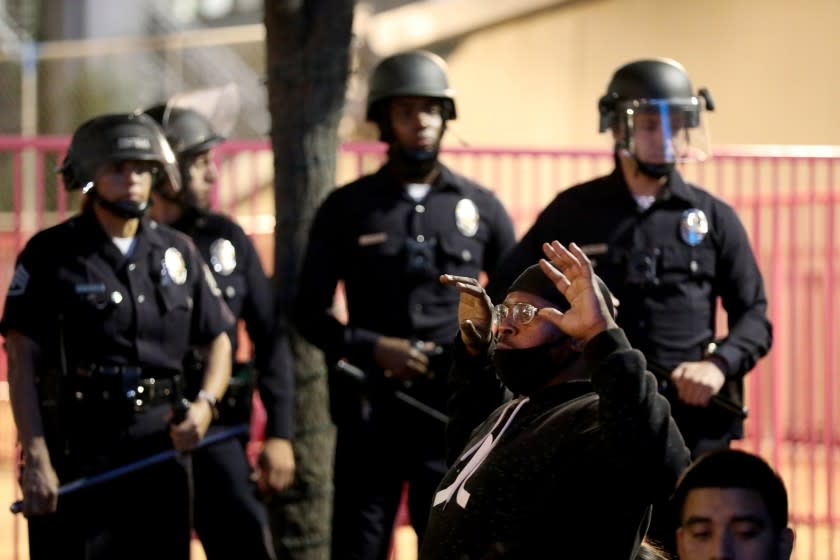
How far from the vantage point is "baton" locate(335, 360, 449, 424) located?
6016mm

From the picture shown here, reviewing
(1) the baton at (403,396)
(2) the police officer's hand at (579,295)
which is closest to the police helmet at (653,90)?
(1) the baton at (403,396)

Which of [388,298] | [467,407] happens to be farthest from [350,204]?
[467,407]

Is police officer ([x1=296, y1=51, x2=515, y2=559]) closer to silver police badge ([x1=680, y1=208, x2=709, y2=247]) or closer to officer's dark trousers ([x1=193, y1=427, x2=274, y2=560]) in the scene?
officer's dark trousers ([x1=193, y1=427, x2=274, y2=560])

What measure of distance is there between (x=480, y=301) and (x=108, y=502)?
2.03 metres

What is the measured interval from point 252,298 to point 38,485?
4.50ft

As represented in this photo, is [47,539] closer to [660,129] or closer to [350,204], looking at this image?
[350,204]

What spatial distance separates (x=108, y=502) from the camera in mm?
5535

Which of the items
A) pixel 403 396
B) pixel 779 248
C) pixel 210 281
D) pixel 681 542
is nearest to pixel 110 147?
pixel 210 281

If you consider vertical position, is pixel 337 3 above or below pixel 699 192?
above

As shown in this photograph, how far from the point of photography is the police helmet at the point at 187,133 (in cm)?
671

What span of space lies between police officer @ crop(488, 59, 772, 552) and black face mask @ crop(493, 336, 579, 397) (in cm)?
196

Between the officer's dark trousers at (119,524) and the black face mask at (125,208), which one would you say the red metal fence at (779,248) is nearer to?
the black face mask at (125,208)

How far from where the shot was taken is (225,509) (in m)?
6.17

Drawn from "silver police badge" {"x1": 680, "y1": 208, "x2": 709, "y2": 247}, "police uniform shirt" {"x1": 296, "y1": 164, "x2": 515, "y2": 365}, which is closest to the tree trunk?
"police uniform shirt" {"x1": 296, "y1": 164, "x2": 515, "y2": 365}
